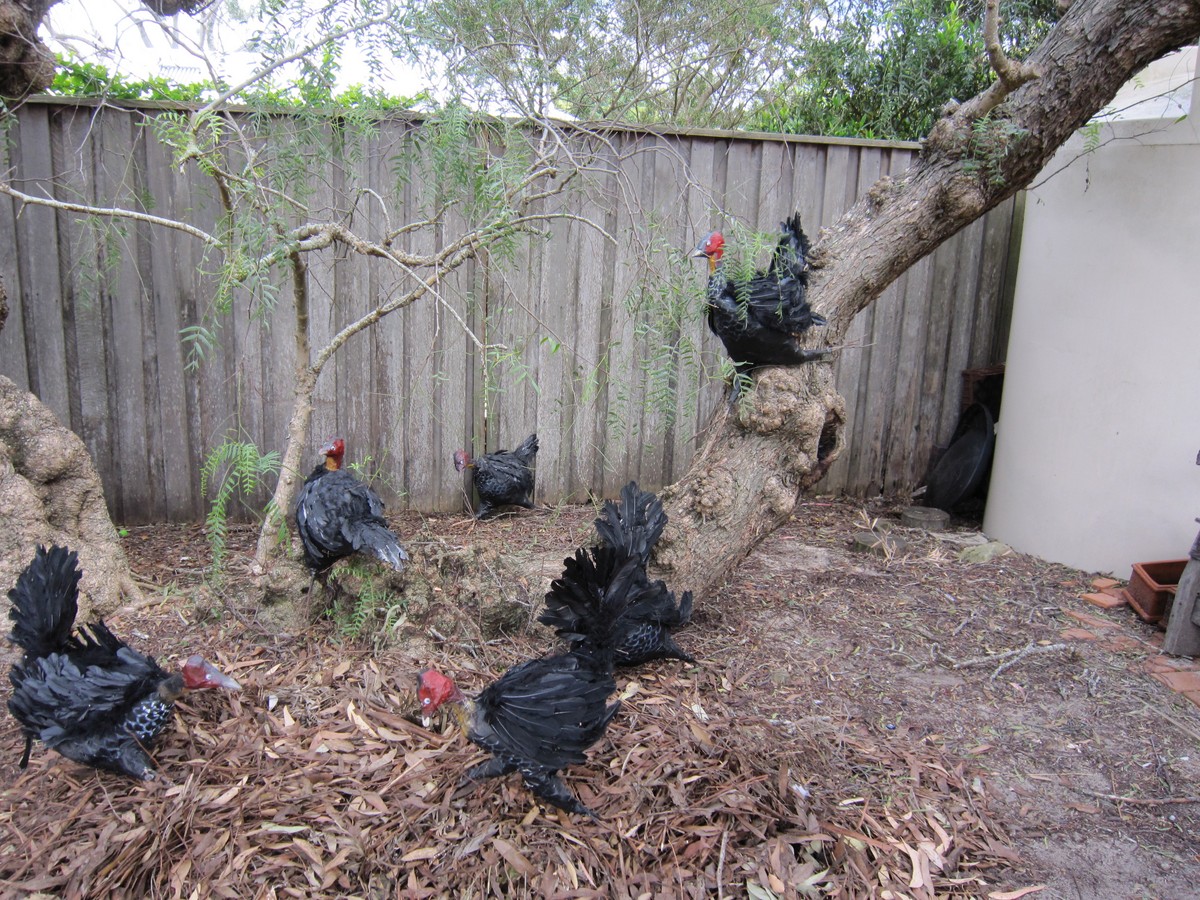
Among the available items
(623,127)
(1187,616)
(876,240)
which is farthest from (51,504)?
(1187,616)

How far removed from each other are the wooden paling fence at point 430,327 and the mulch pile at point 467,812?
4.36 feet

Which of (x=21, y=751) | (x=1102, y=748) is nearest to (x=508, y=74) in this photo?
(x=21, y=751)

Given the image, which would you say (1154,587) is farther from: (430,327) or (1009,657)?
(430,327)

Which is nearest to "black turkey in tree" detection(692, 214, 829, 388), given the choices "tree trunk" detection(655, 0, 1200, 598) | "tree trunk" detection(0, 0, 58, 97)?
"tree trunk" detection(655, 0, 1200, 598)

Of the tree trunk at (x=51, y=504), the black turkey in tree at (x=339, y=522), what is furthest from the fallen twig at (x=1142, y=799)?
the tree trunk at (x=51, y=504)

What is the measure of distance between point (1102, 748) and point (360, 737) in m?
2.47

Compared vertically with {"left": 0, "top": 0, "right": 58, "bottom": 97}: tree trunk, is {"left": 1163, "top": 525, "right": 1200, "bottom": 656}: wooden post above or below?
below

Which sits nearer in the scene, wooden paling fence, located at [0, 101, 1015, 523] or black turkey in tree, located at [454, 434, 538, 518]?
wooden paling fence, located at [0, 101, 1015, 523]

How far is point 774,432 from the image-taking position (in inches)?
129

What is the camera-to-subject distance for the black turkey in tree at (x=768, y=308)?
2967mm

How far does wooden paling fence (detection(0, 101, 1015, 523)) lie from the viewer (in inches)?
146

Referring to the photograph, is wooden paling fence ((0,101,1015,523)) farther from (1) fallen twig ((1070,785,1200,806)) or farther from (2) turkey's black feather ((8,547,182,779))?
(1) fallen twig ((1070,785,1200,806))

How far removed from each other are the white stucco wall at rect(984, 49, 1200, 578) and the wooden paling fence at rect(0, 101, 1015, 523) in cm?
80

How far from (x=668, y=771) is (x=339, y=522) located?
4.63 ft
